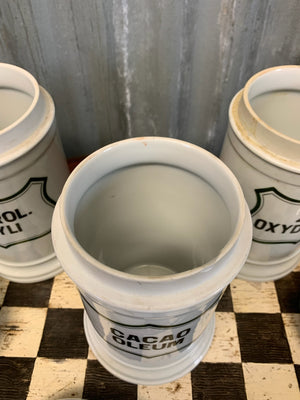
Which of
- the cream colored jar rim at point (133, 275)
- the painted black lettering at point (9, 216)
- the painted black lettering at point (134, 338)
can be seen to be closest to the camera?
the cream colored jar rim at point (133, 275)

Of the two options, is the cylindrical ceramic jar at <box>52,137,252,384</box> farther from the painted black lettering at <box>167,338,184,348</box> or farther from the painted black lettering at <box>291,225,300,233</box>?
the painted black lettering at <box>291,225,300,233</box>

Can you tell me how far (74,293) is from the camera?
780 mm

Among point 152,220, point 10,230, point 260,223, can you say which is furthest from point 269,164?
point 10,230

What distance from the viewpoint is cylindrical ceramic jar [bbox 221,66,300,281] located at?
1.89 feet

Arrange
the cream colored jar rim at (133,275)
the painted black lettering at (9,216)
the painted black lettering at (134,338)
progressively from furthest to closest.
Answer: the painted black lettering at (9,216)
the painted black lettering at (134,338)
the cream colored jar rim at (133,275)

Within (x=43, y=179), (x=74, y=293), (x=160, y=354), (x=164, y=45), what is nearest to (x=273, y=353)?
(x=160, y=354)

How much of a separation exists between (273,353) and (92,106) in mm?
694

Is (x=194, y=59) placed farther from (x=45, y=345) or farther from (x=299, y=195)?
(x=45, y=345)

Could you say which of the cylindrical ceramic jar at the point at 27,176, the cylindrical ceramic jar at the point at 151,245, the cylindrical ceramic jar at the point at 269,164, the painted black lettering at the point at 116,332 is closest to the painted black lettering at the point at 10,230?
the cylindrical ceramic jar at the point at 27,176

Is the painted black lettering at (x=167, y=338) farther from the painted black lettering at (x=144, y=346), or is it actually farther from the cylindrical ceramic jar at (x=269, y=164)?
the cylindrical ceramic jar at (x=269, y=164)

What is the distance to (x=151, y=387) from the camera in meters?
0.66

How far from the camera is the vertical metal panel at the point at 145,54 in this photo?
2.36 feet

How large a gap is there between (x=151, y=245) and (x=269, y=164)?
32 centimetres

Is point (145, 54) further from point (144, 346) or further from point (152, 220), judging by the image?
point (144, 346)
